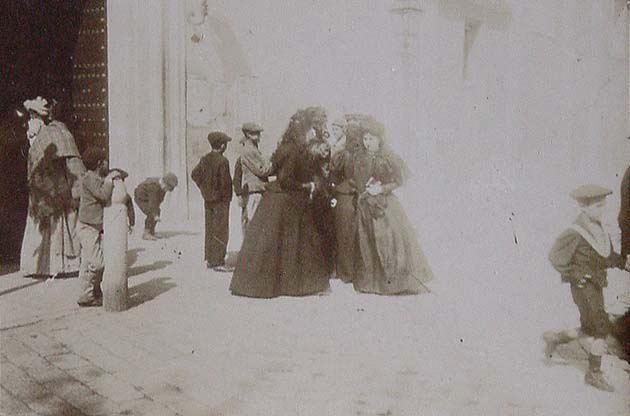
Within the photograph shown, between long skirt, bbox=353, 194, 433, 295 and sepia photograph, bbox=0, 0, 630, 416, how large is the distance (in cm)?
3

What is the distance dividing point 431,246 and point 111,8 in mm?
2419

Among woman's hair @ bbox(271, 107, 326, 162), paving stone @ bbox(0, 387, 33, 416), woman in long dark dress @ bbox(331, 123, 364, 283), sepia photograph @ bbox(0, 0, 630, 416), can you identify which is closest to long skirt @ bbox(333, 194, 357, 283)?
woman in long dark dress @ bbox(331, 123, 364, 283)

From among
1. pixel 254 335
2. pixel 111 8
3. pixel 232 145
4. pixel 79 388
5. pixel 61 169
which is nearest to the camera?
pixel 79 388

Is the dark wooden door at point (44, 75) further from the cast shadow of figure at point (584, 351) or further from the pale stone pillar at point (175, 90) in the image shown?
the cast shadow of figure at point (584, 351)

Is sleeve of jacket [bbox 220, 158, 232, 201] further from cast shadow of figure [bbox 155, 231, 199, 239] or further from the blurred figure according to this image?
the blurred figure

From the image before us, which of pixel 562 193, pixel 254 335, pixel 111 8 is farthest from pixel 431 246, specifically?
pixel 111 8

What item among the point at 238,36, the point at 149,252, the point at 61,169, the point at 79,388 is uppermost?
the point at 238,36

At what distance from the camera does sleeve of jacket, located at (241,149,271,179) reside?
4.92 m

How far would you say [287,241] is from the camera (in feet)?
17.3

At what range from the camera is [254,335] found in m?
4.24

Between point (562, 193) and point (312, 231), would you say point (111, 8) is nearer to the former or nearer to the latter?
point (312, 231)

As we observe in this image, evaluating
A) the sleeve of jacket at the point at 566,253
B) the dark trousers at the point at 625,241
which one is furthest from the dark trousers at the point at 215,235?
the dark trousers at the point at 625,241

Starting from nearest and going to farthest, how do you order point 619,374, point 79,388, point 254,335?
point 79,388
point 619,374
point 254,335

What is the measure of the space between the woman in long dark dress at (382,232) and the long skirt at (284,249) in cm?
32
